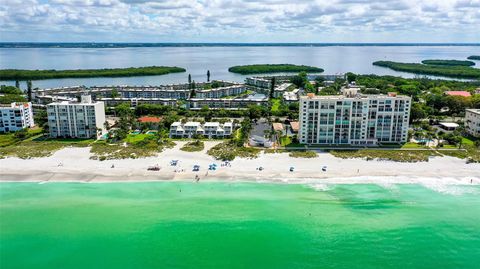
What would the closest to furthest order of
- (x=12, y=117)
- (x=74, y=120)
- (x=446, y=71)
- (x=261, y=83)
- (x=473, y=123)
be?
(x=74, y=120)
(x=473, y=123)
(x=12, y=117)
(x=261, y=83)
(x=446, y=71)

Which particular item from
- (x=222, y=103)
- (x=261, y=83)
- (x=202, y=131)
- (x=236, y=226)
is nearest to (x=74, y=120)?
(x=202, y=131)

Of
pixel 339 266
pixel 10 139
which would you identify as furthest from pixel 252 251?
pixel 10 139

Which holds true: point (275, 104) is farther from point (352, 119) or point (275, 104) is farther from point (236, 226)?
point (236, 226)

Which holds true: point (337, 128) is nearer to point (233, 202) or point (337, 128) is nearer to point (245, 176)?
point (245, 176)

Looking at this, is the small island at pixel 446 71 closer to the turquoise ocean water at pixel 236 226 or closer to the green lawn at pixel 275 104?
the green lawn at pixel 275 104

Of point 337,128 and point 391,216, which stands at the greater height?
point 337,128

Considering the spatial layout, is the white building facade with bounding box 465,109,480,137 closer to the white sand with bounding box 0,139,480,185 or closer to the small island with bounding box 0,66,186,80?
the white sand with bounding box 0,139,480,185
